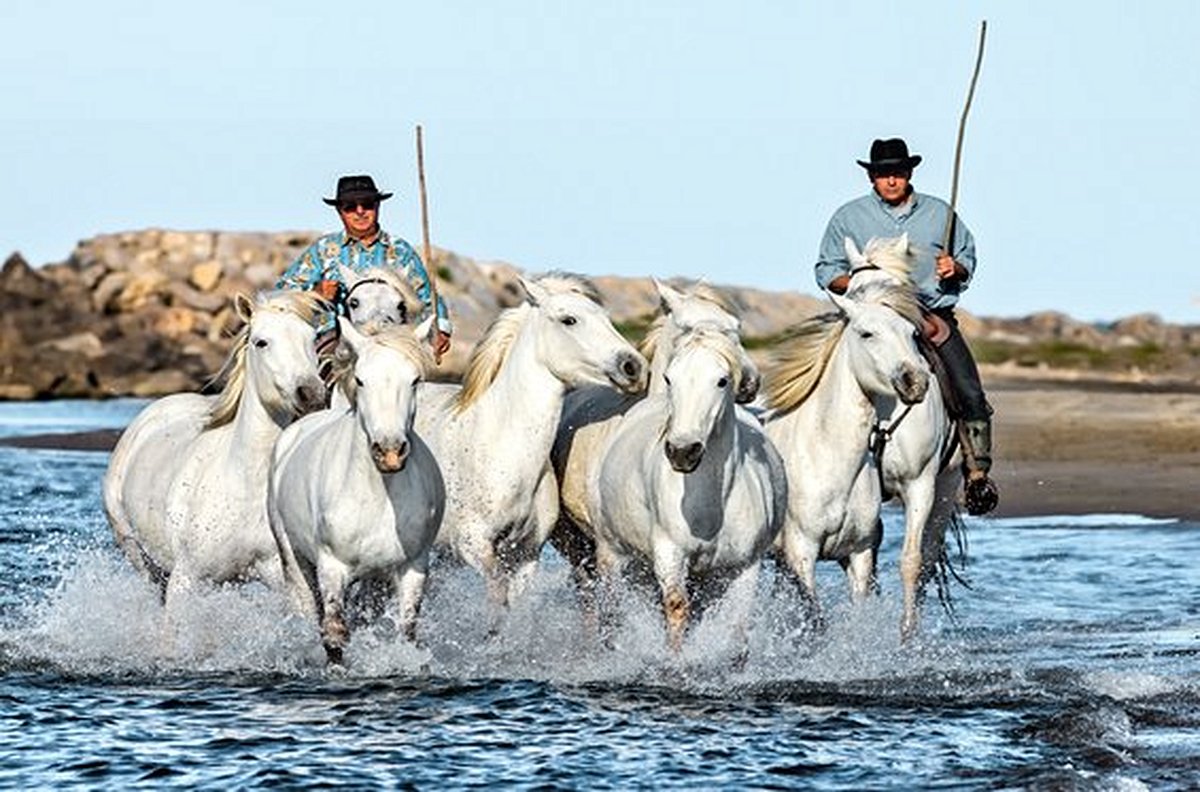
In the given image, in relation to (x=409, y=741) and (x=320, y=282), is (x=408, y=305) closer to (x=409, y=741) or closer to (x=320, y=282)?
(x=320, y=282)

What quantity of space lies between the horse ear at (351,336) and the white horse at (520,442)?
1164 millimetres

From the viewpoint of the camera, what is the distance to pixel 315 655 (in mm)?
12438

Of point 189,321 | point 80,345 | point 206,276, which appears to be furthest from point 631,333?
point 80,345

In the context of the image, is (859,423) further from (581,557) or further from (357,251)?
(357,251)

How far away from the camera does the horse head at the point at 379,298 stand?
12.9 meters

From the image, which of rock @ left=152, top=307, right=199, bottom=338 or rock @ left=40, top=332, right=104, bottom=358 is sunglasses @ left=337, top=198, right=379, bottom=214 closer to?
rock @ left=40, top=332, right=104, bottom=358

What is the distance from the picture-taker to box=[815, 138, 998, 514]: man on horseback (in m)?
13.5

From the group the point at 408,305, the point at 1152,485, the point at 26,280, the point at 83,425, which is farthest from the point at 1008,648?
the point at 26,280

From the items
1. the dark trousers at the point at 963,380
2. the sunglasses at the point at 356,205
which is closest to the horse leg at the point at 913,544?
the dark trousers at the point at 963,380

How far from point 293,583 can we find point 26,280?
5309cm

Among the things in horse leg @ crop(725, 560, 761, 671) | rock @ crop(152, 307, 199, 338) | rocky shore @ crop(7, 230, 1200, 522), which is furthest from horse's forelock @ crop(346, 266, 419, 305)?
rock @ crop(152, 307, 199, 338)

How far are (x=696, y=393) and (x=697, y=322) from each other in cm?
107

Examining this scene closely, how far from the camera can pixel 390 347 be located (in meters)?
11.4

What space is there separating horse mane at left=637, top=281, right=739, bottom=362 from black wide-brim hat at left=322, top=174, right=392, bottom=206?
5.75 ft
